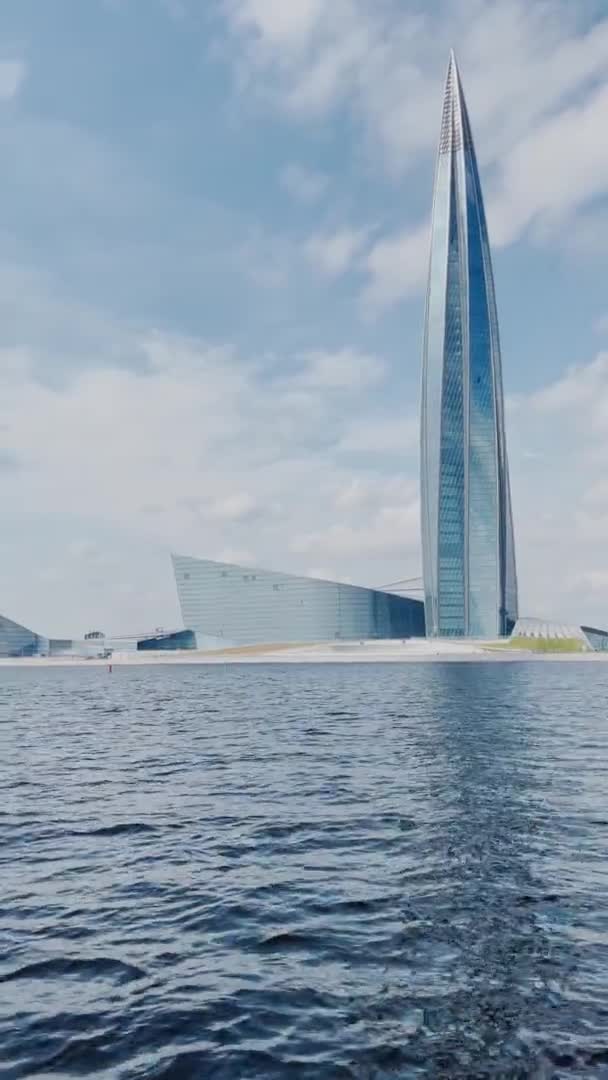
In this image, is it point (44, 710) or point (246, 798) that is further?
point (44, 710)

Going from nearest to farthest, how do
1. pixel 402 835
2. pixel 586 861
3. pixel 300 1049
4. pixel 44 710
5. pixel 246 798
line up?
1. pixel 300 1049
2. pixel 586 861
3. pixel 402 835
4. pixel 246 798
5. pixel 44 710

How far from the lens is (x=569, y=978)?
38.0 ft

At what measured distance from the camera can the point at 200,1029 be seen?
10320mm

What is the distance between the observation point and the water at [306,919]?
32.2 ft

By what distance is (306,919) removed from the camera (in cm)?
1432

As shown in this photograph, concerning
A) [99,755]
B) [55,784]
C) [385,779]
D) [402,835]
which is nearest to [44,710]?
[99,755]

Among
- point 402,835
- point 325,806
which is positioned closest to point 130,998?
point 402,835

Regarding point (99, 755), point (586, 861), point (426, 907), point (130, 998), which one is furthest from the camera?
point (99, 755)

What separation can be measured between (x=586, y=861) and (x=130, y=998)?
1106 cm

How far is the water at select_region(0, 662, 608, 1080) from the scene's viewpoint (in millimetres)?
9820

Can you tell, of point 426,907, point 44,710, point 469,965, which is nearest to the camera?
point 469,965

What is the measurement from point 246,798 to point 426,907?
37.5 ft

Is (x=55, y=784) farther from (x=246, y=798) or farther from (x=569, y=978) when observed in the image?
(x=569, y=978)

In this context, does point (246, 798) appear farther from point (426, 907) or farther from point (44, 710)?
point (44, 710)
